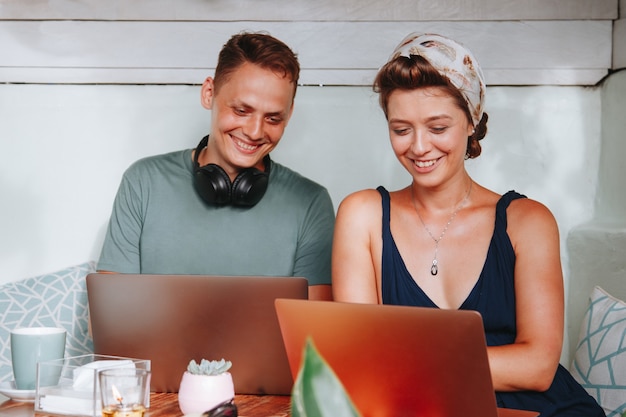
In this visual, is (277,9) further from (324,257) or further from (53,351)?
(53,351)

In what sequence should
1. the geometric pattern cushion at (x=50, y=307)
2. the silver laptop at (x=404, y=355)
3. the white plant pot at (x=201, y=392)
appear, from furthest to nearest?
the geometric pattern cushion at (x=50, y=307)
the white plant pot at (x=201, y=392)
the silver laptop at (x=404, y=355)

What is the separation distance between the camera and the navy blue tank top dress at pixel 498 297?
1.57 metres

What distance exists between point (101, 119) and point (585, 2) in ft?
5.57

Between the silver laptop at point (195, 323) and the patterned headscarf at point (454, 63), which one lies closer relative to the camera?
the silver laptop at point (195, 323)

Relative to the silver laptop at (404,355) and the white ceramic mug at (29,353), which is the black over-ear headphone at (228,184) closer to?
the white ceramic mug at (29,353)

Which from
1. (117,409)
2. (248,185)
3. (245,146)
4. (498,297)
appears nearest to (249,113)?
(245,146)

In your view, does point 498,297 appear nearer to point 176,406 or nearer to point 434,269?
point 434,269

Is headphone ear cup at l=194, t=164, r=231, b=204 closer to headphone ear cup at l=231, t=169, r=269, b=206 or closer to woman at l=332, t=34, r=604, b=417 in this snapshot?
headphone ear cup at l=231, t=169, r=269, b=206

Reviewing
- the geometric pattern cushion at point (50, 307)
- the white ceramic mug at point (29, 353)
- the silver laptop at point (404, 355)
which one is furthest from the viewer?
the geometric pattern cushion at point (50, 307)

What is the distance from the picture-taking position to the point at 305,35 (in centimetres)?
247

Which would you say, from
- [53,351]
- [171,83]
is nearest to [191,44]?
[171,83]

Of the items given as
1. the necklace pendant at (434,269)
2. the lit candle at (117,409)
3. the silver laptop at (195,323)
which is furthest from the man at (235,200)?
the lit candle at (117,409)

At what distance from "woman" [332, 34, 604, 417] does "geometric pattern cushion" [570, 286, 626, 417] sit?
6.8 inches

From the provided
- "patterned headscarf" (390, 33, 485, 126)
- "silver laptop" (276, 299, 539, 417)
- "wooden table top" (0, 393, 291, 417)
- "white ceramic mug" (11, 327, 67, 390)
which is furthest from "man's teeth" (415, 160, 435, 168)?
"white ceramic mug" (11, 327, 67, 390)
